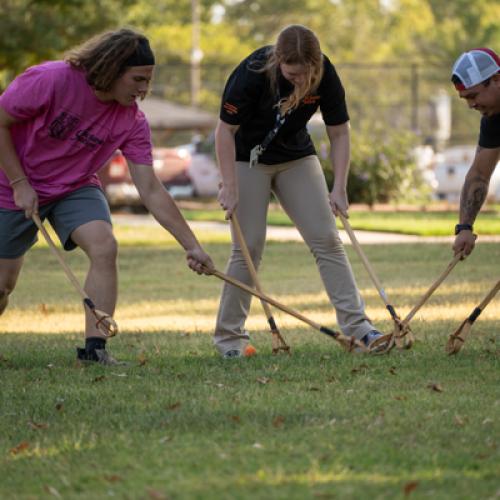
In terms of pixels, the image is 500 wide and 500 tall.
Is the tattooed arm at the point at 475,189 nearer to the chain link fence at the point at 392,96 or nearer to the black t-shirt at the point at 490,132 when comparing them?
the black t-shirt at the point at 490,132

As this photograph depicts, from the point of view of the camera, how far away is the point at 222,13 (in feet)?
237

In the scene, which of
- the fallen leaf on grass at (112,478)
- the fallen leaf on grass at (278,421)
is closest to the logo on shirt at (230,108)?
the fallen leaf on grass at (278,421)

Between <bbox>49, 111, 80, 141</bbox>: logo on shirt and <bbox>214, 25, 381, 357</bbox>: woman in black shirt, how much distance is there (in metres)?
0.78

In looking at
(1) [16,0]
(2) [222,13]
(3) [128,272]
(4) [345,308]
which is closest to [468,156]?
(1) [16,0]

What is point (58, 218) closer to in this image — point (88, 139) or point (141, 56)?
point (88, 139)

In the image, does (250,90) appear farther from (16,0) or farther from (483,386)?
(16,0)

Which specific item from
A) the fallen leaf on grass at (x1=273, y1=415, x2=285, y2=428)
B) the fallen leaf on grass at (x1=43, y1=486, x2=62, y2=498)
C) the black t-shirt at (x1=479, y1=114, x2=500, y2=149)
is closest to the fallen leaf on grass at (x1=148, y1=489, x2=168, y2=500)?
the fallen leaf on grass at (x1=43, y1=486, x2=62, y2=498)

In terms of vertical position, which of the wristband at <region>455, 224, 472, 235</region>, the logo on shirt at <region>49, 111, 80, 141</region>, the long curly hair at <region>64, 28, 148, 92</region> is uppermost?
the long curly hair at <region>64, 28, 148, 92</region>

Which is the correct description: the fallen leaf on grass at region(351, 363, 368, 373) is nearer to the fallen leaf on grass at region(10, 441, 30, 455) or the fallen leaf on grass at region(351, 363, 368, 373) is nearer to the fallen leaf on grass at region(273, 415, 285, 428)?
the fallen leaf on grass at region(273, 415, 285, 428)

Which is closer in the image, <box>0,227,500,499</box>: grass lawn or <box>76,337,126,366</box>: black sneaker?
<box>0,227,500,499</box>: grass lawn

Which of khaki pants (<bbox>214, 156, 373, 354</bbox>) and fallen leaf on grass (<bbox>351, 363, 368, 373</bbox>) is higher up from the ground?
khaki pants (<bbox>214, 156, 373, 354</bbox>)

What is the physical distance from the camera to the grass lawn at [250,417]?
4.70 meters

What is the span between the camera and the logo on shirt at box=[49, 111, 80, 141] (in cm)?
717

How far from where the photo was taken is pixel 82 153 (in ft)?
24.0
